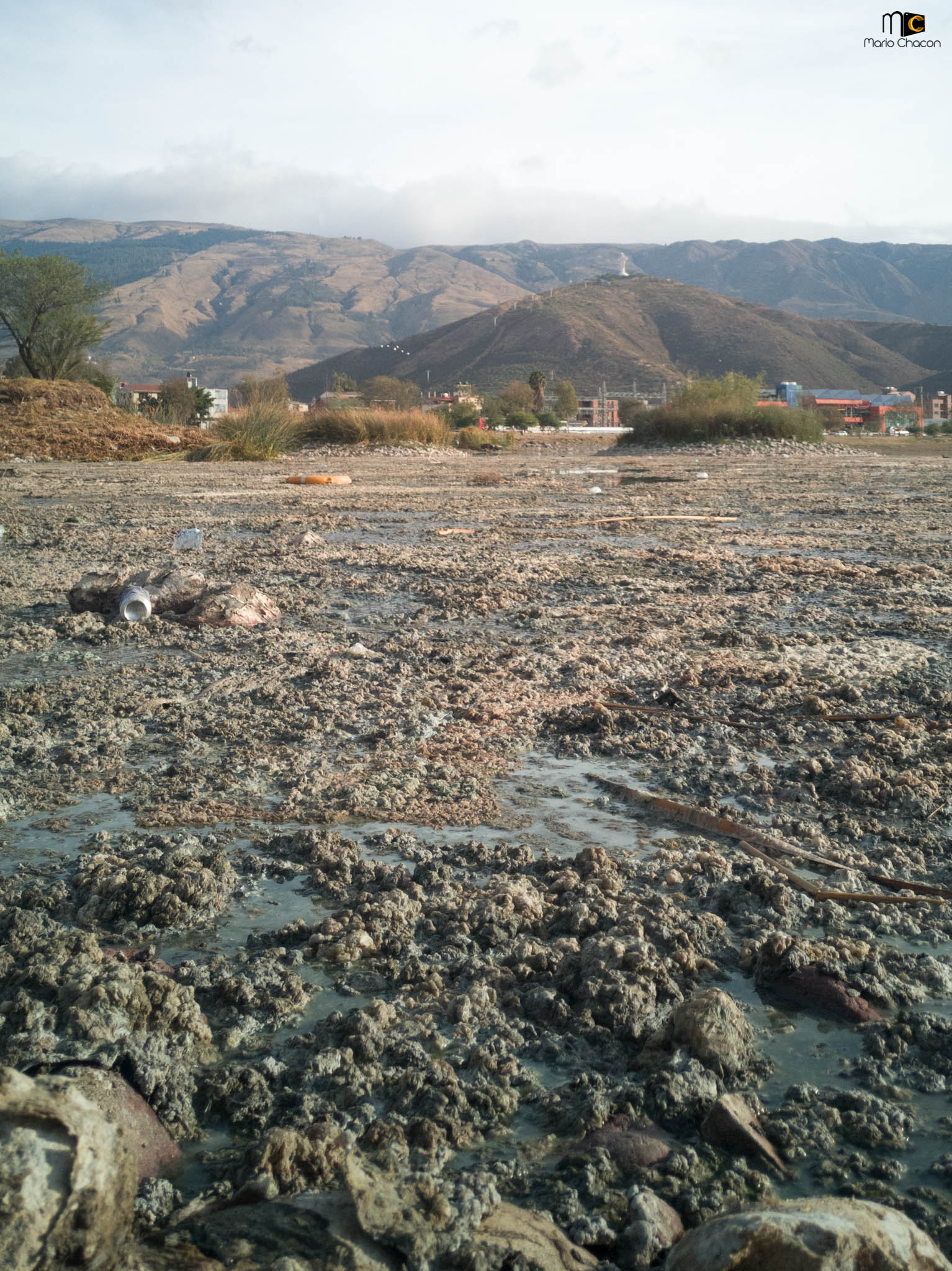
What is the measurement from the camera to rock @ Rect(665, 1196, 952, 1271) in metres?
1.18

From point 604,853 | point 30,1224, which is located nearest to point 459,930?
point 604,853

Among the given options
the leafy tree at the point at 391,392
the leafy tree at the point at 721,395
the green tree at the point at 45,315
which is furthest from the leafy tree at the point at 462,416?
the green tree at the point at 45,315

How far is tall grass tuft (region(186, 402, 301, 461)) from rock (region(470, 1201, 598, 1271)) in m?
24.5

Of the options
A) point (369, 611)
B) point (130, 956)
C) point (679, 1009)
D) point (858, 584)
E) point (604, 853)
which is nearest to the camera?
point (679, 1009)

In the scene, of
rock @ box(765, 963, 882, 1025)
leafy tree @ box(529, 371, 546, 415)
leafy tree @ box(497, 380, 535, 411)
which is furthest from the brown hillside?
rock @ box(765, 963, 882, 1025)

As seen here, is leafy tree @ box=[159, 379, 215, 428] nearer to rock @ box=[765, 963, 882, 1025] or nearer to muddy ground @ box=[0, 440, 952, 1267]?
muddy ground @ box=[0, 440, 952, 1267]

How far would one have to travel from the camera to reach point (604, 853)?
8.68 ft

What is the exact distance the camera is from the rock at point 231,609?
543 centimetres

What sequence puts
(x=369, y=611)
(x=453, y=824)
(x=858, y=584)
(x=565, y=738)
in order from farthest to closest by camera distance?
(x=858, y=584) → (x=369, y=611) → (x=565, y=738) → (x=453, y=824)

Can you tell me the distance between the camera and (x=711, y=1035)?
179 centimetres

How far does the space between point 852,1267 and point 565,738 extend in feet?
8.25

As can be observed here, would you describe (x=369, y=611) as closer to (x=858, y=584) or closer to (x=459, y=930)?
(x=858, y=584)

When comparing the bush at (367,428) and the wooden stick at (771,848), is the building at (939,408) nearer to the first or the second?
the bush at (367,428)

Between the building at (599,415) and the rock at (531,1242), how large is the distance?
79.2 m
